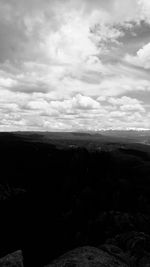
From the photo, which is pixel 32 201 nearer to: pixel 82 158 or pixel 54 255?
pixel 54 255

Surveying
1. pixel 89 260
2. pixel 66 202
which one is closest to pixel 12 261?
pixel 89 260

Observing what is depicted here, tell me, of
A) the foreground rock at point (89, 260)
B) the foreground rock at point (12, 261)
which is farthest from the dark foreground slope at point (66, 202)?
the foreground rock at point (12, 261)

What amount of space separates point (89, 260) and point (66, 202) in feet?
56.7

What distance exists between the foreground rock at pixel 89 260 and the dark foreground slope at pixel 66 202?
182 inches

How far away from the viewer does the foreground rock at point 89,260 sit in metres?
25.0

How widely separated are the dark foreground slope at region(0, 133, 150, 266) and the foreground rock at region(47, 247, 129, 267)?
4.63 metres

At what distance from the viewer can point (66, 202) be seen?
42.7 m

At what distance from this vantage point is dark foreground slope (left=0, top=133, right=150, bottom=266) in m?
34.6

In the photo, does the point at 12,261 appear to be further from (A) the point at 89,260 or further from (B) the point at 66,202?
(B) the point at 66,202

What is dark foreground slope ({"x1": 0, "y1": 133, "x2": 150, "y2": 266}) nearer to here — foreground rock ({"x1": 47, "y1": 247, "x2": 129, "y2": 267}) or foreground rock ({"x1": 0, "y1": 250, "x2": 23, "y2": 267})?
foreground rock ({"x1": 47, "y1": 247, "x2": 129, "y2": 267})

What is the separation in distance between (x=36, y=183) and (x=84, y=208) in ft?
31.5

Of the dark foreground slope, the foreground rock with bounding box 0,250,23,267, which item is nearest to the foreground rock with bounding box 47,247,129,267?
the foreground rock with bounding box 0,250,23,267

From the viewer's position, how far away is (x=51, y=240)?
35469 mm

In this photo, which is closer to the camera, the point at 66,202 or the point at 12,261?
the point at 12,261
